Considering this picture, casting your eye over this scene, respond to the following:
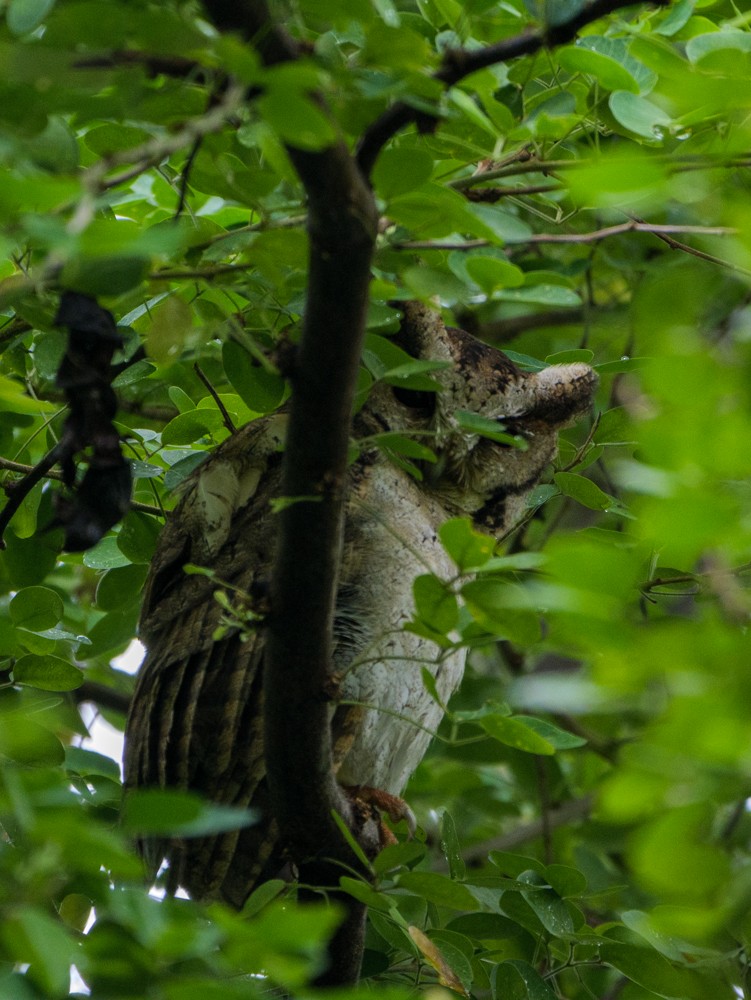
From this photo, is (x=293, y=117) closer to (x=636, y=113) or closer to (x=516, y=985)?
(x=636, y=113)

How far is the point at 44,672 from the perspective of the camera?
1.67 meters

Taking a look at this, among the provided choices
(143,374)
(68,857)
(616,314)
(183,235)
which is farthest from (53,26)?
(616,314)

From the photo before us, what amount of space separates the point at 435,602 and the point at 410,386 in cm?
33

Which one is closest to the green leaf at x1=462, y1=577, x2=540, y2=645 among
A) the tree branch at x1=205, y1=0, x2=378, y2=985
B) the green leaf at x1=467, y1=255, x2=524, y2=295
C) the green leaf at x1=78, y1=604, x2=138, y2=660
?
the tree branch at x1=205, y1=0, x2=378, y2=985

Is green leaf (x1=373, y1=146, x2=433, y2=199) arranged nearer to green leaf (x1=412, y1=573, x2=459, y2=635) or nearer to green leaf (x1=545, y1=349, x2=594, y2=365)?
green leaf (x1=412, y1=573, x2=459, y2=635)

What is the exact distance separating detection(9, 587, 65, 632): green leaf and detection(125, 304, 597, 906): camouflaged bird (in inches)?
7.4

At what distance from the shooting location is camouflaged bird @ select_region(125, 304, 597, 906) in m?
1.70

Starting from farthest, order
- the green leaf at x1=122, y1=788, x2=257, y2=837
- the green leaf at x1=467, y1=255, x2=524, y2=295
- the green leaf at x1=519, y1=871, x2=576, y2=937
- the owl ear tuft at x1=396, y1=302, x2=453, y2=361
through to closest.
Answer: the owl ear tuft at x1=396, y1=302, x2=453, y2=361
the green leaf at x1=519, y1=871, x2=576, y2=937
the green leaf at x1=467, y1=255, x2=524, y2=295
the green leaf at x1=122, y1=788, x2=257, y2=837

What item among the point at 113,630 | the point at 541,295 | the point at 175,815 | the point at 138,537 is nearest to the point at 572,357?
the point at 541,295

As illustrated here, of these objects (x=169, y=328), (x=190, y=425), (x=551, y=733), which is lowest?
(x=551, y=733)

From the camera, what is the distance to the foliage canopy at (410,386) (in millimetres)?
718

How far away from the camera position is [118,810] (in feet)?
5.77

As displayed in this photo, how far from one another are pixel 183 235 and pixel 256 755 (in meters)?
1.06

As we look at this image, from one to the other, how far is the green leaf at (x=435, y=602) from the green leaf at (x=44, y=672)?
75cm
